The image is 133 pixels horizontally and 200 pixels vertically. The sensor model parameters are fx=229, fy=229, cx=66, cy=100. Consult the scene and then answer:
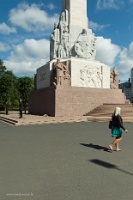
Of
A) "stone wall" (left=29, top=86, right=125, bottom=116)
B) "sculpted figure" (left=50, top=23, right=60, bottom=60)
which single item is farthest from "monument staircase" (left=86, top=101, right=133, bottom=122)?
"sculpted figure" (left=50, top=23, right=60, bottom=60)

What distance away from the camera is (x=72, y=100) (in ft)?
71.0

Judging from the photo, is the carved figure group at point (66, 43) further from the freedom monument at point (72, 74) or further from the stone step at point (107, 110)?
the stone step at point (107, 110)

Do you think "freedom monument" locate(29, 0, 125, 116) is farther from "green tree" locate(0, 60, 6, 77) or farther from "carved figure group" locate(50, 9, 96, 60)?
"green tree" locate(0, 60, 6, 77)

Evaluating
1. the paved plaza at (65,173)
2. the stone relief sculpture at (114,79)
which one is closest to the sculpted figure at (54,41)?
the stone relief sculpture at (114,79)

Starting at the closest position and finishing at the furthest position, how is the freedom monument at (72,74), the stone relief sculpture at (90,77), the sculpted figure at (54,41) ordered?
1. the freedom monument at (72,74)
2. the stone relief sculpture at (90,77)
3. the sculpted figure at (54,41)

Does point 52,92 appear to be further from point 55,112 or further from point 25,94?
point 25,94

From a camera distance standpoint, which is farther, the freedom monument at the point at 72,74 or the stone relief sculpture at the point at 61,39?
the stone relief sculpture at the point at 61,39

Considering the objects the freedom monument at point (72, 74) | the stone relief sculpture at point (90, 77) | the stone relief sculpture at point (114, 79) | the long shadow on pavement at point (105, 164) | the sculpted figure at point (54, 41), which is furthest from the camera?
the stone relief sculpture at point (114, 79)

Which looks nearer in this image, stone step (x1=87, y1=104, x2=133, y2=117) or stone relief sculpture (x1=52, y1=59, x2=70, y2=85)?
stone step (x1=87, y1=104, x2=133, y2=117)

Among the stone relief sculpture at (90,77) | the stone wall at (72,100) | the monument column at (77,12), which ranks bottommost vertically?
the stone wall at (72,100)

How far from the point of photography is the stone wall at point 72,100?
21.0 meters

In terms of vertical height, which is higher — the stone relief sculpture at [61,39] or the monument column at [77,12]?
the monument column at [77,12]

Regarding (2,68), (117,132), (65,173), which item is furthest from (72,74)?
(2,68)

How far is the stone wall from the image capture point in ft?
68.9
